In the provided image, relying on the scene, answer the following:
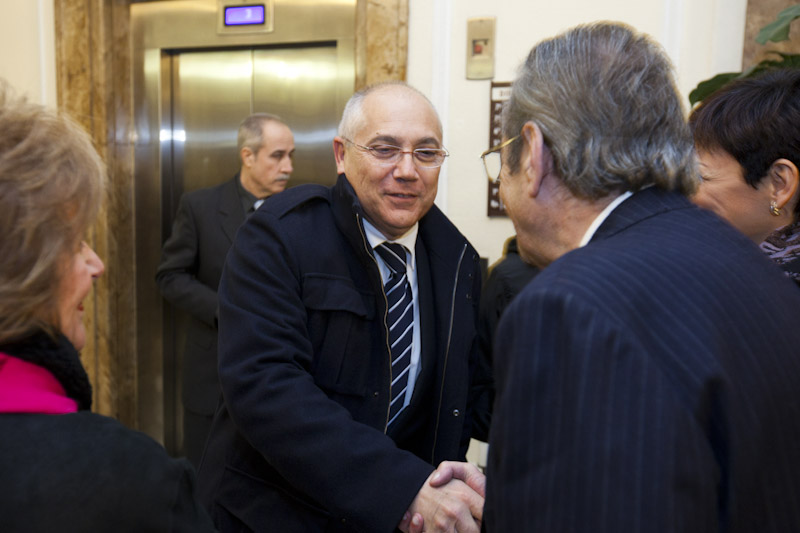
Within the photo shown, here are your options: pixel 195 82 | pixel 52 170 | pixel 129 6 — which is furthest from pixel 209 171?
pixel 52 170

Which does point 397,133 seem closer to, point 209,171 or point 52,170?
point 52,170

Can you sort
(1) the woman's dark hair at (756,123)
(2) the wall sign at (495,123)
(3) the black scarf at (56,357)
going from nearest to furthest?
(3) the black scarf at (56,357) → (1) the woman's dark hair at (756,123) → (2) the wall sign at (495,123)

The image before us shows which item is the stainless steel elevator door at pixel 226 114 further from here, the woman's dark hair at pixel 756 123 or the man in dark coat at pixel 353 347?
the woman's dark hair at pixel 756 123

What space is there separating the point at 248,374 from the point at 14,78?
4129 mm

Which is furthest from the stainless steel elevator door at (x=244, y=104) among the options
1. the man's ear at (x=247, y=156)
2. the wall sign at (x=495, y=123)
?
the wall sign at (x=495, y=123)

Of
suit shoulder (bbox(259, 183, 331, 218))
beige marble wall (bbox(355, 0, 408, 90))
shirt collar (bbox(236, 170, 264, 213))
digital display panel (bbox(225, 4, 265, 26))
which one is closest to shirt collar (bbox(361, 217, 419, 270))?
suit shoulder (bbox(259, 183, 331, 218))

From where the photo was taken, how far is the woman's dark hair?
168cm

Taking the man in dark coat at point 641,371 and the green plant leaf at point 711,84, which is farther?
the green plant leaf at point 711,84

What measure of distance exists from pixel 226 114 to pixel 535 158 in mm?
3735

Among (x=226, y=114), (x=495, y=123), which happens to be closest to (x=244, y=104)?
(x=226, y=114)

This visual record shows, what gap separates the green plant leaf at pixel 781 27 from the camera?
2594mm

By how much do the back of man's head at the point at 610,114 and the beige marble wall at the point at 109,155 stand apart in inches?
155

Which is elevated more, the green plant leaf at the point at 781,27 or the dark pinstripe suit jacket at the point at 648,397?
the green plant leaf at the point at 781,27

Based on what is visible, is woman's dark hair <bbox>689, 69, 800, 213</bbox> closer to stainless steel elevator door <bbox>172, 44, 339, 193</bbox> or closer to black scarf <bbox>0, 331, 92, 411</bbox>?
black scarf <bbox>0, 331, 92, 411</bbox>
